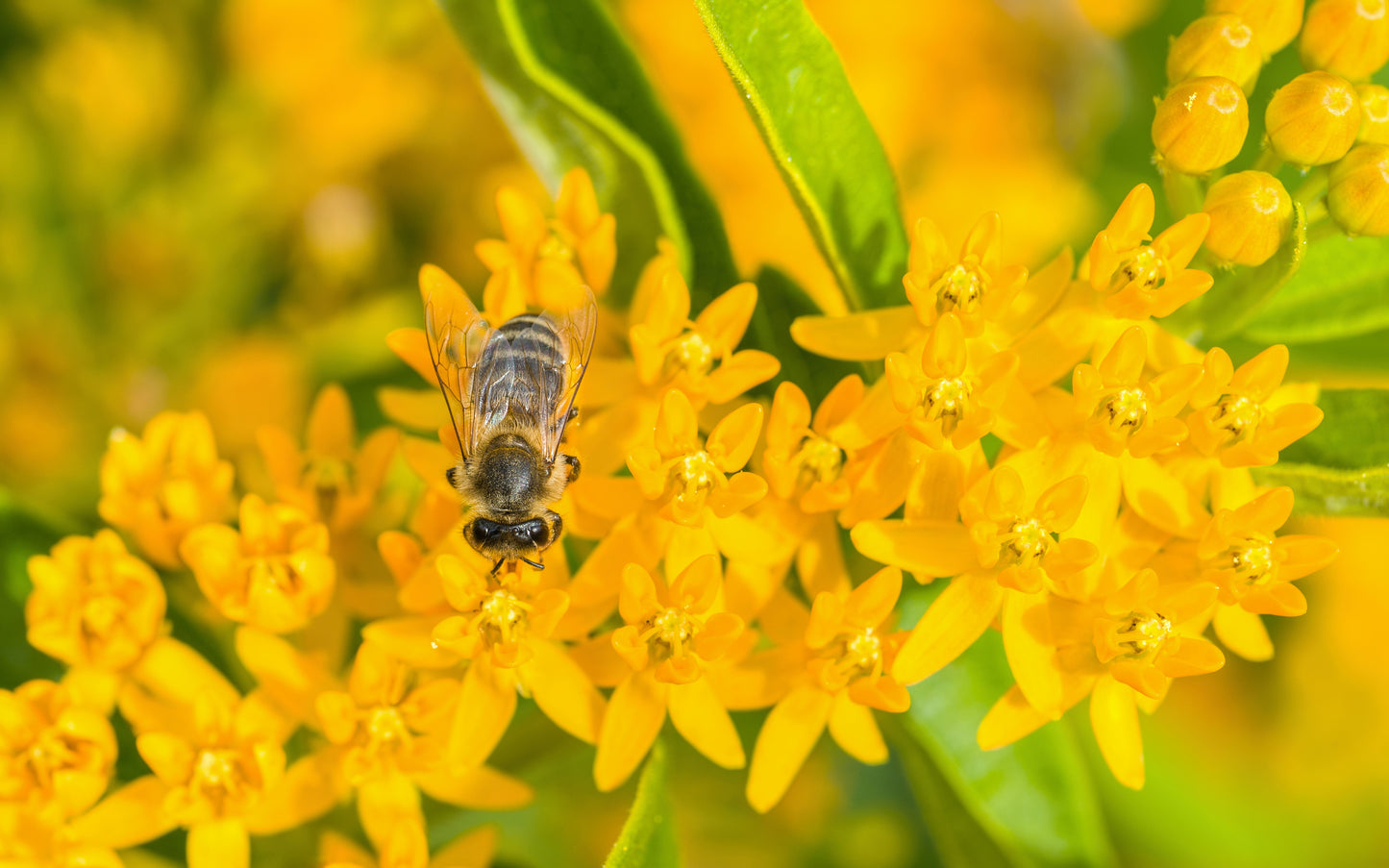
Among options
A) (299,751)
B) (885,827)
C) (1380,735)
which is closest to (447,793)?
(299,751)

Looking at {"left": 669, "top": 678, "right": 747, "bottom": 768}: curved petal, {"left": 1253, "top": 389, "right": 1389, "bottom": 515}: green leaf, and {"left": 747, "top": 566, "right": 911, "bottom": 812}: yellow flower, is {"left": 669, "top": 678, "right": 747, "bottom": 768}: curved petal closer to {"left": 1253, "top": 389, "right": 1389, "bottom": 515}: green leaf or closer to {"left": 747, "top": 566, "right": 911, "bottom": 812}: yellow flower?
{"left": 747, "top": 566, "right": 911, "bottom": 812}: yellow flower

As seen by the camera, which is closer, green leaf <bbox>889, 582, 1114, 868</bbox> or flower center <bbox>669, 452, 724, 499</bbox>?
flower center <bbox>669, 452, 724, 499</bbox>

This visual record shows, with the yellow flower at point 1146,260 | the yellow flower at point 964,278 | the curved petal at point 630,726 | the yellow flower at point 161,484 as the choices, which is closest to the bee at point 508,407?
the curved petal at point 630,726

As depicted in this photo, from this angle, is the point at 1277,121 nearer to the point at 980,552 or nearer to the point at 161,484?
the point at 980,552

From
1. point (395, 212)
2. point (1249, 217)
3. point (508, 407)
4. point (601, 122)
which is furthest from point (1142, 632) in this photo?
point (395, 212)

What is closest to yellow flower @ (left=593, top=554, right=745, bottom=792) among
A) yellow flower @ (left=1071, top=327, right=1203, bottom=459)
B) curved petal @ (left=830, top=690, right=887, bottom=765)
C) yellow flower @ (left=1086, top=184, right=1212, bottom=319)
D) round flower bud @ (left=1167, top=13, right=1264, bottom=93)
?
curved petal @ (left=830, top=690, right=887, bottom=765)

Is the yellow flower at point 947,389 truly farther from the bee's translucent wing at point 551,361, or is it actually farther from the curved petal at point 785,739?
the bee's translucent wing at point 551,361
